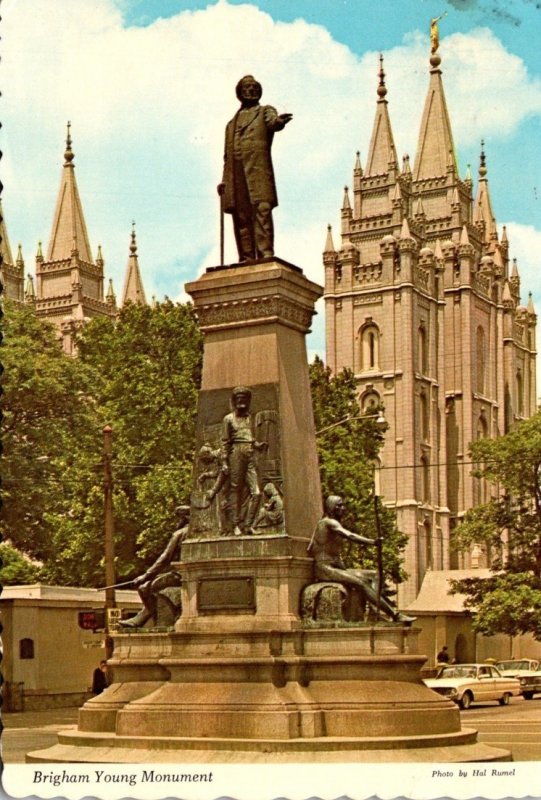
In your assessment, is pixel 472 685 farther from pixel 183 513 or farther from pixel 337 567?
pixel 337 567

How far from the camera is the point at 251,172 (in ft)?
55.1

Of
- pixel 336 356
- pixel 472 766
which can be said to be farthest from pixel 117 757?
pixel 336 356

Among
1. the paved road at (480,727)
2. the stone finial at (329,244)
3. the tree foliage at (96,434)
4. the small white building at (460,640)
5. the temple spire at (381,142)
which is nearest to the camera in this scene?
the paved road at (480,727)

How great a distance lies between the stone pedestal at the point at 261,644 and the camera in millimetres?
14148

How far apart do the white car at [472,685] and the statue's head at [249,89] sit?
→ 2106 cm

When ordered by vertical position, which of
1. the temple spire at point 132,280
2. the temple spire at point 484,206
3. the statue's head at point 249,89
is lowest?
the statue's head at point 249,89

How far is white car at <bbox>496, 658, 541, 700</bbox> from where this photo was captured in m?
43.7

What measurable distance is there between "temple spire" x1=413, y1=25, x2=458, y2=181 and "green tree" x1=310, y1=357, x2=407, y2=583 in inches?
2391

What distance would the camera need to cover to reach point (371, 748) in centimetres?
1381

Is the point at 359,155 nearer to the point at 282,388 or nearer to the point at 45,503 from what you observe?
the point at 45,503

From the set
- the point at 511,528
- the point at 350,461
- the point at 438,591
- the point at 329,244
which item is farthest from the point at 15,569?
the point at 329,244

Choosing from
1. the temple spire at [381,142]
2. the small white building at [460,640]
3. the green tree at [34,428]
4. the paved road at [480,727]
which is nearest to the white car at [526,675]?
the paved road at [480,727]

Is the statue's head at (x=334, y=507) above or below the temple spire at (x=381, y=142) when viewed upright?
below

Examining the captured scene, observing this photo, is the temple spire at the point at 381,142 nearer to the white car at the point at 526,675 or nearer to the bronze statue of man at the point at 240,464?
the white car at the point at 526,675
